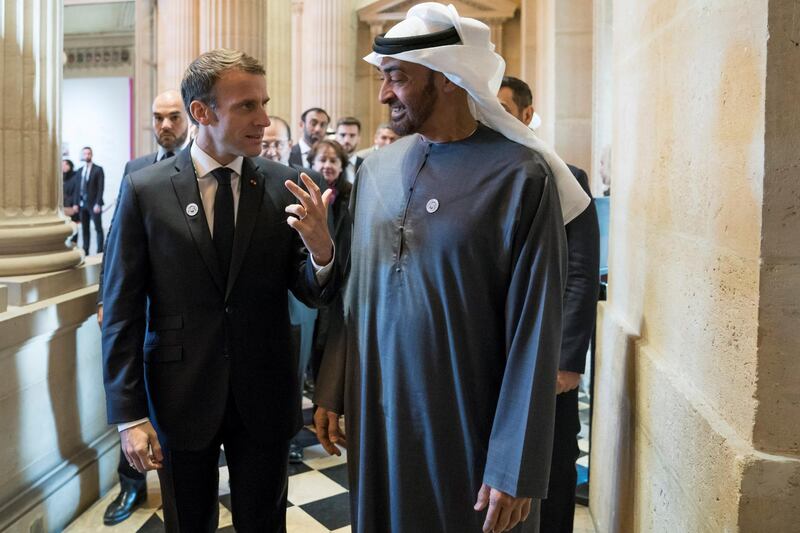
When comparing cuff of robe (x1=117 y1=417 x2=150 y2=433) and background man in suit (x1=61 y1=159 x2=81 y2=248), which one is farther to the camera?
background man in suit (x1=61 y1=159 x2=81 y2=248)

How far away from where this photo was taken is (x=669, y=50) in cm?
238

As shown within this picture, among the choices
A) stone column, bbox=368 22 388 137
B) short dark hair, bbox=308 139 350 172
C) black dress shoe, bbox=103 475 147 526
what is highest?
stone column, bbox=368 22 388 137

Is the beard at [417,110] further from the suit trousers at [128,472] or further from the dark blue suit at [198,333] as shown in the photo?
the suit trousers at [128,472]

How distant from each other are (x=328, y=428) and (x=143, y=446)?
567mm

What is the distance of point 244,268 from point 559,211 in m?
1.00

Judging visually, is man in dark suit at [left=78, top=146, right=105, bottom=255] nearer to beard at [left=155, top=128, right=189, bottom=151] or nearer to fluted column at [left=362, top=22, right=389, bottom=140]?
fluted column at [left=362, top=22, right=389, bottom=140]

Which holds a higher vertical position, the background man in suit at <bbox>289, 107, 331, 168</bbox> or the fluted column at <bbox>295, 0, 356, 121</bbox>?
the fluted column at <bbox>295, 0, 356, 121</bbox>

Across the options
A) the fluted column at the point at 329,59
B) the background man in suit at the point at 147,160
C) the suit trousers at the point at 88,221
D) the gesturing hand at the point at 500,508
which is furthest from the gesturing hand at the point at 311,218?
the suit trousers at the point at 88,221

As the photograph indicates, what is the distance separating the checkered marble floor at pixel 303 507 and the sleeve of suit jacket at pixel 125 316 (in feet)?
4.86

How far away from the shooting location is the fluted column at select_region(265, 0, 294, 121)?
1378 cm

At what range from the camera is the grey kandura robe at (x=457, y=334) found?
1.94m

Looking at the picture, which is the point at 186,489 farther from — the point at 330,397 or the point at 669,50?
the point at 669,50

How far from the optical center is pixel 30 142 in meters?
3.78

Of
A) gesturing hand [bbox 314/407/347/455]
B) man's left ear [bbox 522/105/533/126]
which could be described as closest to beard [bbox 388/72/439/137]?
gesturing hand [bbox 314/407/347/455]
